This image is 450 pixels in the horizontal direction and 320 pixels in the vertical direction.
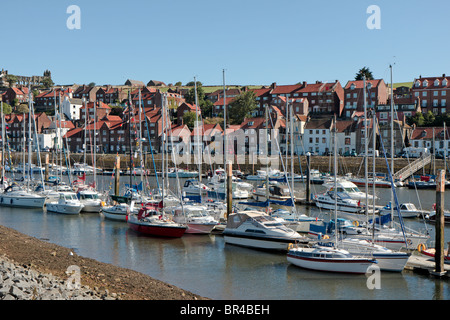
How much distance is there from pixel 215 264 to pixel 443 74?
96138 mm

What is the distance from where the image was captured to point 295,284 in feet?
76.6

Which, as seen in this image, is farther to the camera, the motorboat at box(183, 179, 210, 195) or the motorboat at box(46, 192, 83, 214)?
the motorboat at box(183, 179, 210, 195)

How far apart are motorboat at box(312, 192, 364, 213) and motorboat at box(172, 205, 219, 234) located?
44.6 ft

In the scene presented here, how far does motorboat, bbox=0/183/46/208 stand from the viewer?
46.6 metres

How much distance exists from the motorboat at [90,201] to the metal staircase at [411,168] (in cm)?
4034

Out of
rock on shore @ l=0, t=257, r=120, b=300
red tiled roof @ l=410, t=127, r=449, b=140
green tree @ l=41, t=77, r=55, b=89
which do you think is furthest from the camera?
green tree @ l=41, t=77, r=55, b=89

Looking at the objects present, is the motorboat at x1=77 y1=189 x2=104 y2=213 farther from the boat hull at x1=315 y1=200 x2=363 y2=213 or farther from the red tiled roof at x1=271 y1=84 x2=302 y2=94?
the red tiled roof at x1=271 y1=84 x2=302 y2=94

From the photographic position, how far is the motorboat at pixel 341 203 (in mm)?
42000

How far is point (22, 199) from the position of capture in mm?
46906

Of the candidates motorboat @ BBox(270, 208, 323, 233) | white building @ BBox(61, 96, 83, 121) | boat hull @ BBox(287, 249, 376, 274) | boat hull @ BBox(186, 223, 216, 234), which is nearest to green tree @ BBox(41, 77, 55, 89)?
white building @ BBox(61, 96, 83, 121)

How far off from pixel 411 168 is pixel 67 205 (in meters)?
47.9

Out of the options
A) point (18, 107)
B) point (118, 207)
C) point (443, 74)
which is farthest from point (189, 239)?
point (18, 107)

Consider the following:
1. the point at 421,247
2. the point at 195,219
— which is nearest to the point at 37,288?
the point at 195,219
